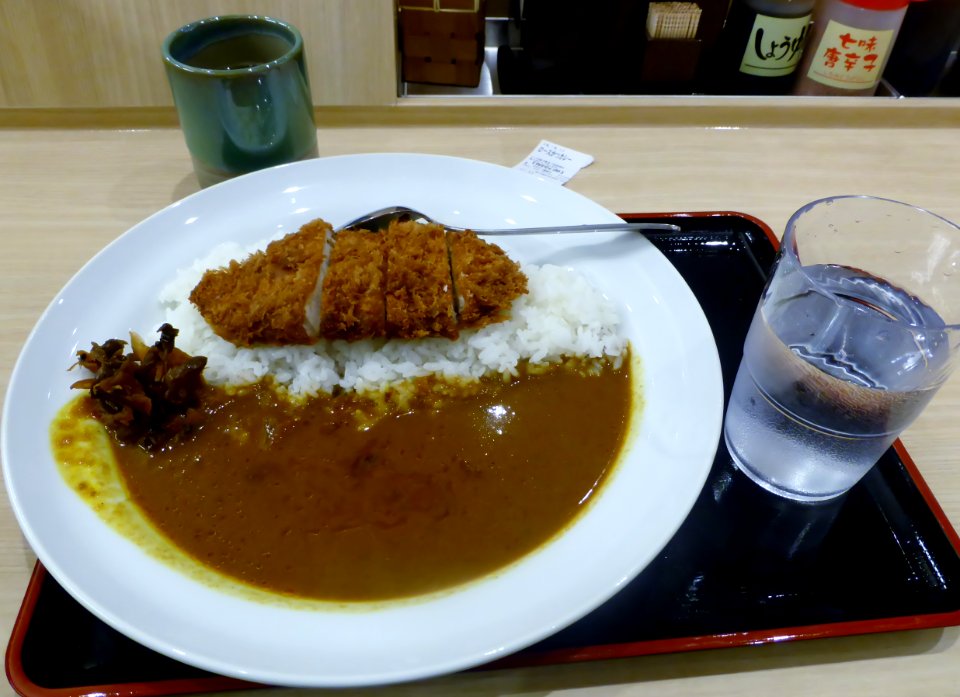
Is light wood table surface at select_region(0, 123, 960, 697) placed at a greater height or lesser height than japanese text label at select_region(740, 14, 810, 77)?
lesser

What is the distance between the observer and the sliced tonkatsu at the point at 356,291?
4.50ft

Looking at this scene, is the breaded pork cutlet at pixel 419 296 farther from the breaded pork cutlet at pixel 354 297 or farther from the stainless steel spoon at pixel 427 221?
the stainless steel spoon at pixel 427 221

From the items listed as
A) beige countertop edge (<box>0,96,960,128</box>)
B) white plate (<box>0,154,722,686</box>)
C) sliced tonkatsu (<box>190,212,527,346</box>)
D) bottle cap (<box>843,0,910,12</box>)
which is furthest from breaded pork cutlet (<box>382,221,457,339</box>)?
bottle cap (<box>843,0,910,12</box>)

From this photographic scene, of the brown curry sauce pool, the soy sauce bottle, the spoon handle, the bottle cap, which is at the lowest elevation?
the brown curry sauce pool

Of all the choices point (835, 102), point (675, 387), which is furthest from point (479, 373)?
point (835, 102)

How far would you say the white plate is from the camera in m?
0.92

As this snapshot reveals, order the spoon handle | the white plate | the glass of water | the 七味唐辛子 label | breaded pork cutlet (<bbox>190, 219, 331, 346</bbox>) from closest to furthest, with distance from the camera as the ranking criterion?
the white plate, the glass of water, breaded pork cutlet (<bbox>190, 219, 331, 346</bbox>), the spoon handle, the 七味唐辛子 label

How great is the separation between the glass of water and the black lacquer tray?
0.08 m

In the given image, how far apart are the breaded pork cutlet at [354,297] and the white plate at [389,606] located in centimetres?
29

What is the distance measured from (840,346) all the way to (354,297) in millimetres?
918

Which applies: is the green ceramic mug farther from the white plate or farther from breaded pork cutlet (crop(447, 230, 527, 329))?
breaded pork cutlet (crop(447, 230, 527, 329))

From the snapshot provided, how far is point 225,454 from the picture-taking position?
1250mm

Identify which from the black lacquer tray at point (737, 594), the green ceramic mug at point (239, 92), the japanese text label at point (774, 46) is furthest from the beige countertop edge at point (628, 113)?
the black lacquer tray at point (737, 594)

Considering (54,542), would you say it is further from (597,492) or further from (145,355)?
(597,492)
